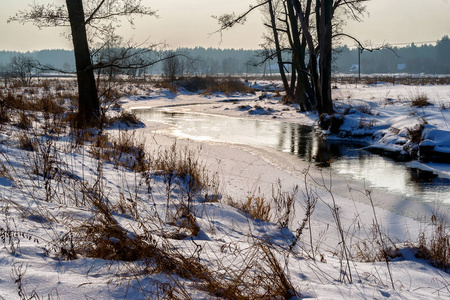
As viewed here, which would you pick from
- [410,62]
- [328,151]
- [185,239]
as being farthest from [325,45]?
[410,62]

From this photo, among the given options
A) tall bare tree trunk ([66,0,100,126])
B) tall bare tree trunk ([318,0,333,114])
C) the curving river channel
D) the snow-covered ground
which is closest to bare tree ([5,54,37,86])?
tall bare tree trunk ([66,0,100,126])

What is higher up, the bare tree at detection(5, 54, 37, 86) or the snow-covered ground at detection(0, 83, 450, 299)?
the bare tree at detection(5, 54, 37, 86)

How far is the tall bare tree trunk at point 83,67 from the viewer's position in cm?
920

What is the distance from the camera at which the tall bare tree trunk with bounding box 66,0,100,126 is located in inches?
362

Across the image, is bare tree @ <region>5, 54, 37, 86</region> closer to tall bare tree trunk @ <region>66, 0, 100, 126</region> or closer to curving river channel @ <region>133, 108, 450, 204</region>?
tall bare tree trunk @ <region>66, 0, 100, 126</region>

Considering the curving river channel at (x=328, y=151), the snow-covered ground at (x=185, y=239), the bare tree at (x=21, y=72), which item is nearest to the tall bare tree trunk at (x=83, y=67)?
the curving river channel at (x=328, y=151)

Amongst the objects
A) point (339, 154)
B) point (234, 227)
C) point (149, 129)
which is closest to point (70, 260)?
point (234, 227)

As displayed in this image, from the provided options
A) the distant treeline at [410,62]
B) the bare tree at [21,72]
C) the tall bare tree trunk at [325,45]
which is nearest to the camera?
the tall bare tree trunk at [325,45]

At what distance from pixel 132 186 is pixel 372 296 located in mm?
3450

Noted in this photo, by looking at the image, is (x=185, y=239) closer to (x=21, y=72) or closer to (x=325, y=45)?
(x=325, y=45)

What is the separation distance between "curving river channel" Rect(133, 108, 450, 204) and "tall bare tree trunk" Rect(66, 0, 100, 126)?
114 inches

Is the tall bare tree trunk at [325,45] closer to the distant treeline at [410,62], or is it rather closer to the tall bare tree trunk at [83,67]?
the tall bare tree trunk at [83,67]

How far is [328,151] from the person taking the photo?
9891 millimetres

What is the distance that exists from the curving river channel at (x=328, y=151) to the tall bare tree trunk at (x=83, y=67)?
290 cm
